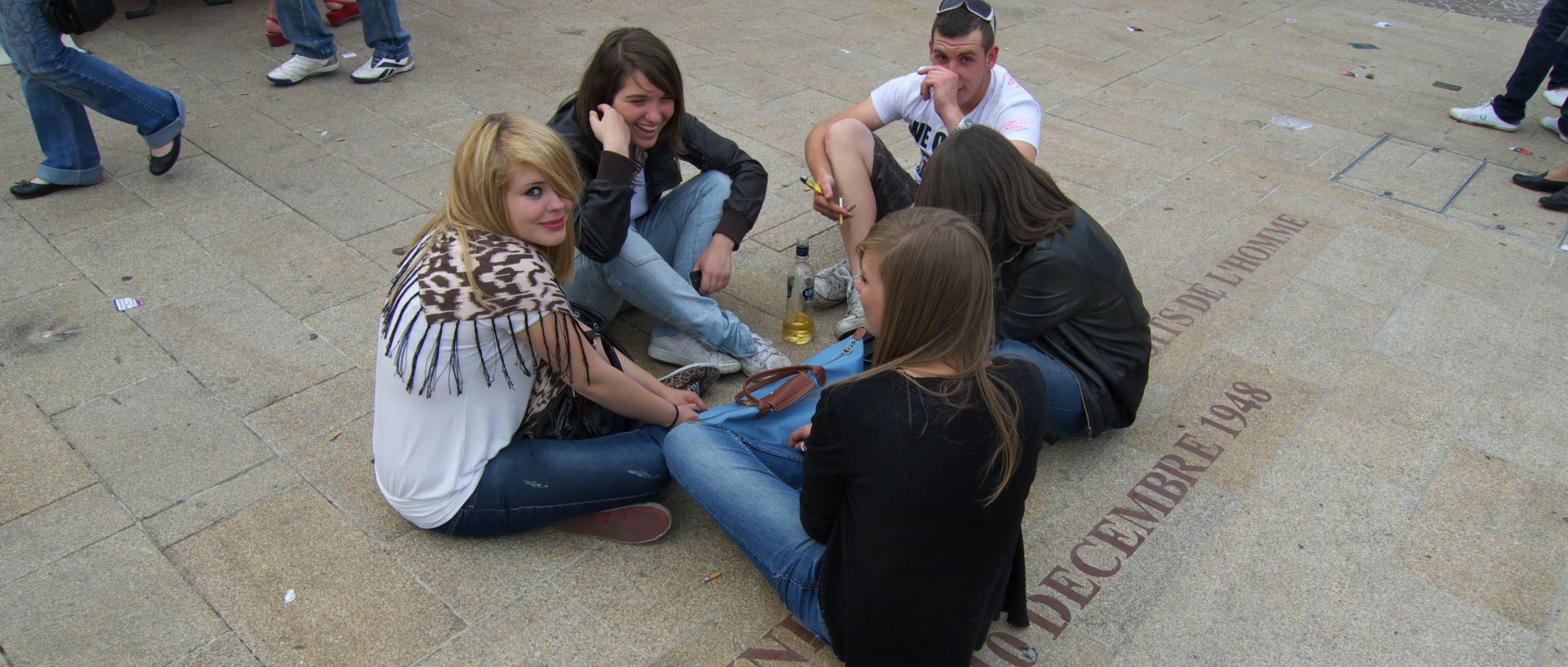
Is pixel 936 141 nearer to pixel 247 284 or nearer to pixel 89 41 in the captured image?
pixel 247 284

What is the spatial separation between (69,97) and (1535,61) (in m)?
8.01

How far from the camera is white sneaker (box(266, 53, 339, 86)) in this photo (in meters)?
5.56

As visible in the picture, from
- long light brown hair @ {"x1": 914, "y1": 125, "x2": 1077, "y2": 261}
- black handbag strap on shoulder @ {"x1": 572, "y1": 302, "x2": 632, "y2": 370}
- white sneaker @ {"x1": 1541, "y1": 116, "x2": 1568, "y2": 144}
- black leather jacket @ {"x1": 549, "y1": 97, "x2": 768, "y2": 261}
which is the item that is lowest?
white sneaker @ {"x1": 1541, "y1": 116, "x2": 1568, "y2": 144}

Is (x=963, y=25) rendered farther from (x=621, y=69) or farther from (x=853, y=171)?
(x=621, y=69)

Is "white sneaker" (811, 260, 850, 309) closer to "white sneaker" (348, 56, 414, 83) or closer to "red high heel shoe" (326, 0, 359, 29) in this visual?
"white sneaker" (348, 56, 414, 83)

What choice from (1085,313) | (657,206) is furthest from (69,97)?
(1085,313)

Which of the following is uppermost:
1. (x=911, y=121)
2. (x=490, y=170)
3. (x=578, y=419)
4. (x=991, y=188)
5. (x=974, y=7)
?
(x=974, y=7)

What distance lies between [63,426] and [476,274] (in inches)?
66.1

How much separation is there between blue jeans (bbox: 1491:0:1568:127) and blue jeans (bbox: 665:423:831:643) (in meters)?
6.03

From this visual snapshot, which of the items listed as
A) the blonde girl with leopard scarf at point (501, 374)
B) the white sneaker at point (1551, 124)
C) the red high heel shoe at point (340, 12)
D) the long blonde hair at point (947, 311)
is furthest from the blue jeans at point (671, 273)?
the white sneaker at point (1551, 124)

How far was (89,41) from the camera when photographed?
19.8ft

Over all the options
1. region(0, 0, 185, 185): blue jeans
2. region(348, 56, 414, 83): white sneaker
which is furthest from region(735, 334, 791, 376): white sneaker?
region(348, 56, 414, 83): white sneaker

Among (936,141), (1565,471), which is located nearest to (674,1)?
(936,141)

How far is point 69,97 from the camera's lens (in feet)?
13.7
